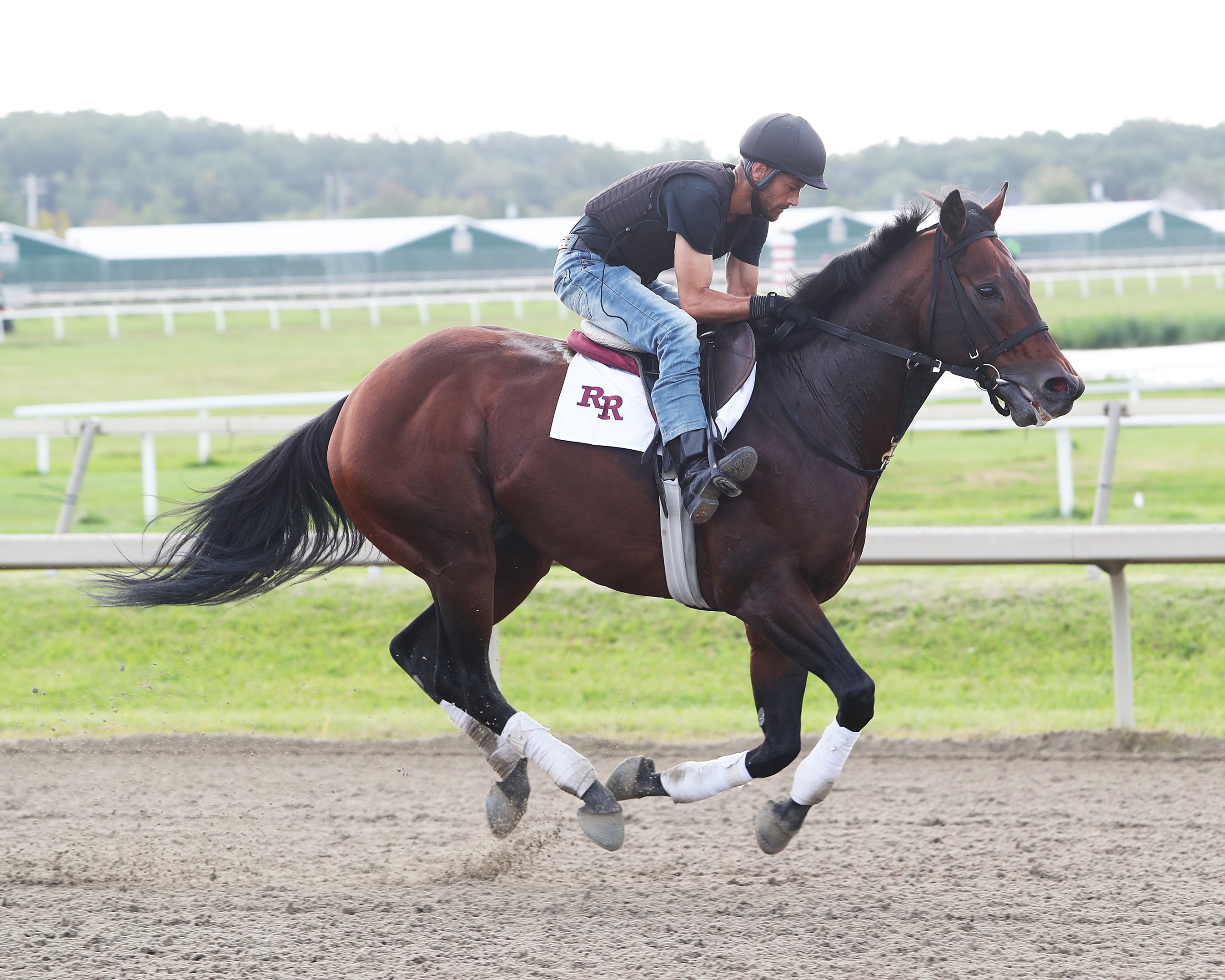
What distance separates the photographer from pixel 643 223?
4.20 meters

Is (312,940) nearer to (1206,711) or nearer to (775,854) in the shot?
(775,854)

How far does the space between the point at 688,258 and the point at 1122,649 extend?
2877mm

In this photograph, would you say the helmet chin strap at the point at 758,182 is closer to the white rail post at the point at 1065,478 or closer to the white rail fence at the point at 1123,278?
the white rail post at the point at 1065,478

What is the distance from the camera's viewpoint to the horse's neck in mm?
3947

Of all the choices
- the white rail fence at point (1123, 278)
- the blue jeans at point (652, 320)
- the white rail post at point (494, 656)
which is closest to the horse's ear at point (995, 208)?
the blue jeans at point (652, 320)

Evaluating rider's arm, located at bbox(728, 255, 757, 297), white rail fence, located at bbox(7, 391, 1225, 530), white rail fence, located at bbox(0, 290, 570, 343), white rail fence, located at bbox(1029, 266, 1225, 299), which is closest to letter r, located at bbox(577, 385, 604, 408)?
rider's arm, located at bbox(728, 255, 757, 297)

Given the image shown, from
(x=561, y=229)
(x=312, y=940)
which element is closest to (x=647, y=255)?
(x=312, y=940)

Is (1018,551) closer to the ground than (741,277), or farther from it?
closer to the ground

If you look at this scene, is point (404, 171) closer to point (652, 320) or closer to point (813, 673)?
point (652, 320)

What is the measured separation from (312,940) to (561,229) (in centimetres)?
5221

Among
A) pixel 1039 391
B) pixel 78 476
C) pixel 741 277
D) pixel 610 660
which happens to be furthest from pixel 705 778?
pixel 78 476

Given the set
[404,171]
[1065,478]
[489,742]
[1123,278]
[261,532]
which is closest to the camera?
[489,742]

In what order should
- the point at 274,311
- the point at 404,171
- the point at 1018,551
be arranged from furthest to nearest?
the point at 404,171 → the point at 274,311 → the point at 1018,551

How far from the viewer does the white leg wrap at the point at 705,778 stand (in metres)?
3.98
